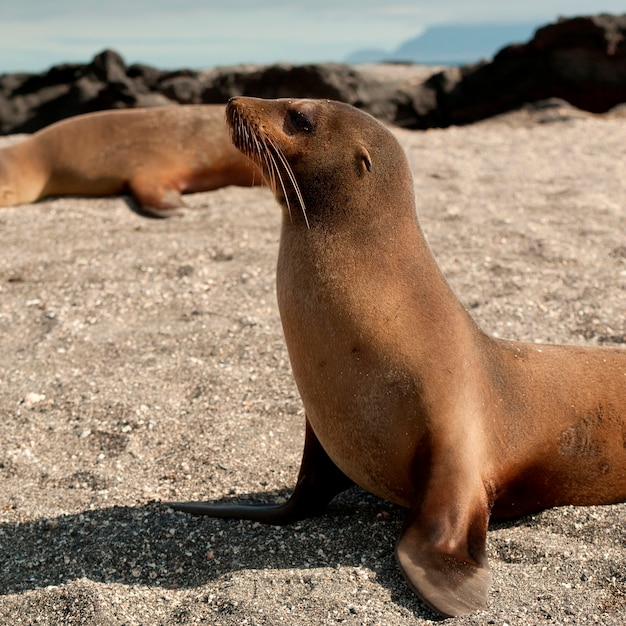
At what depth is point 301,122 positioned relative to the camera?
10.8 ft

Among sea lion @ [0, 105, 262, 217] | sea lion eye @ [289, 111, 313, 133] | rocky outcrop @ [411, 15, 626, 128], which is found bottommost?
sea lion @ [0, 105, 262, 217]

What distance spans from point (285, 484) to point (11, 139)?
8.99 metres

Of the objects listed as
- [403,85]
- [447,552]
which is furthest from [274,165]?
[403,85]

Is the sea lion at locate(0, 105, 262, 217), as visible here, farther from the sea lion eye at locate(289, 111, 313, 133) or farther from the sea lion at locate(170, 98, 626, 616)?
the sea lion at locate(170, 98, 626, 616)

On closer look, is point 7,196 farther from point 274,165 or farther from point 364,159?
point 364,159

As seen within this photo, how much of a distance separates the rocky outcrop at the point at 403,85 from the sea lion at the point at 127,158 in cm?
512

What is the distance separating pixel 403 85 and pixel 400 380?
13.1 meters

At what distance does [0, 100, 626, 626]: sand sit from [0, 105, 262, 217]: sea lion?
0.25 metres

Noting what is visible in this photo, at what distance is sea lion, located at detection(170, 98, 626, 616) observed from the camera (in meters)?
3.02

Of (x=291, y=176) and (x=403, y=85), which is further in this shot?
(x=403, y=85)

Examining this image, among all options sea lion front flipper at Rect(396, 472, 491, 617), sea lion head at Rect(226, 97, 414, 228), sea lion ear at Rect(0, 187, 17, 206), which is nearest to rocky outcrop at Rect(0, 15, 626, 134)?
sea lion ear at Rect(0, 187, 17, 206)

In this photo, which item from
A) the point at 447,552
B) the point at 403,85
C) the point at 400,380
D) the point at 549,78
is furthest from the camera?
the point at 403,85

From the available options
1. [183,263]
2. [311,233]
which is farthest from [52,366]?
[311,233]

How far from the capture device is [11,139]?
37.5 ft
